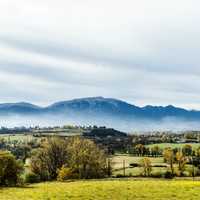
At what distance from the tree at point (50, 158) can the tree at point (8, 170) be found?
4458cm

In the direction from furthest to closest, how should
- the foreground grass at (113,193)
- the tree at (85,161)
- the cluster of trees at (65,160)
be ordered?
the cluster of trees at (65,160) < the tree at (85,161) < the foreground grass at (113,193)

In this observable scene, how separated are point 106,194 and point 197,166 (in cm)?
13050

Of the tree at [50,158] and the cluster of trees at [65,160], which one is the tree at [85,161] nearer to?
the cluster of trees at [65,160]

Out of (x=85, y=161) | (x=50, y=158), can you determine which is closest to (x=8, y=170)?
(x=85, y=161)

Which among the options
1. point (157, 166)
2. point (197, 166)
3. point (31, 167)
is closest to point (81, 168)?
point (31, 167)

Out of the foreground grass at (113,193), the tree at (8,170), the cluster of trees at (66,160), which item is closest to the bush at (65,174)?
the cluster of trees at (66,160)

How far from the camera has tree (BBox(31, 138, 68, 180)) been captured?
12138 centimetres

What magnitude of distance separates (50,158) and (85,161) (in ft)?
33.2

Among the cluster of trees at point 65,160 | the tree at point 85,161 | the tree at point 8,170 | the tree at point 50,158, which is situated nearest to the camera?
the tree at point 8,170

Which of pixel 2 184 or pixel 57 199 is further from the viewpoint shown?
pixel 2 184

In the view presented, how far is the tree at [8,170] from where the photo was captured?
73812mm

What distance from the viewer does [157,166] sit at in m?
172

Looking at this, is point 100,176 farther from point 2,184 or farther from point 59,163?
point 2,184

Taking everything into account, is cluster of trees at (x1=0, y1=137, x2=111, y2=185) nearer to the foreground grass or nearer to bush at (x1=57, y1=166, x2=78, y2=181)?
bush at (x1=57, y1=166, x2=78, y2=181)
